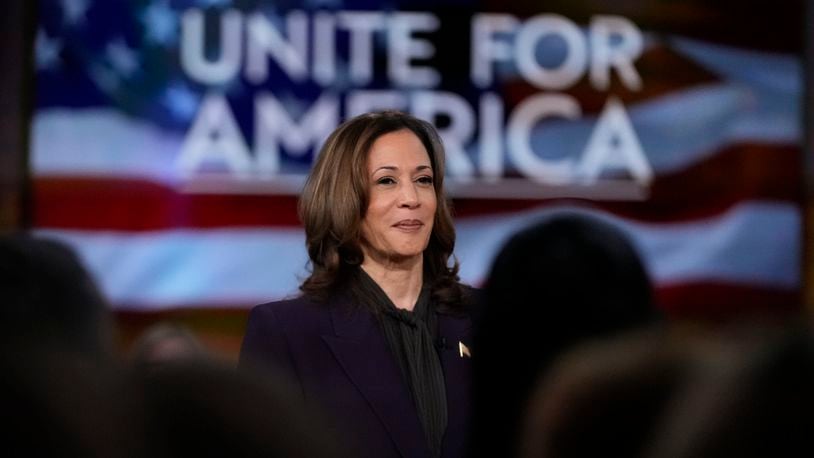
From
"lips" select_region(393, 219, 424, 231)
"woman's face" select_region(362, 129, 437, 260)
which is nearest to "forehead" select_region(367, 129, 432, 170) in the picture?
"woman's face" select_region(362, 129, 437, 260)

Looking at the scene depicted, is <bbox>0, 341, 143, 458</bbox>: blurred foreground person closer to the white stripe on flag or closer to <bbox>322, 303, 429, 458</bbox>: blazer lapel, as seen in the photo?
<bbox>322, 303, 429, 458</bbox>: blazer lapel

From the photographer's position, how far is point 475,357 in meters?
0.77

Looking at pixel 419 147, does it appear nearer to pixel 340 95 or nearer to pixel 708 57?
pixel 340 95

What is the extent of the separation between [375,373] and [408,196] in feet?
1.12

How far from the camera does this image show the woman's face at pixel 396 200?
6.84ft

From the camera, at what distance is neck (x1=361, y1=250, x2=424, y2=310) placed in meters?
2.08

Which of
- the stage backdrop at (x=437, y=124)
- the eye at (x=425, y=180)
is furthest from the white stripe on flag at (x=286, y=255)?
the eye at (x=425, y=180)

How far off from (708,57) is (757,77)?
162mm

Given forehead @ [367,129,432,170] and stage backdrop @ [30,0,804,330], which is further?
stage backdrop @ [30,0,804,330]

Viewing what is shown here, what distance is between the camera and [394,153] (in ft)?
6.93

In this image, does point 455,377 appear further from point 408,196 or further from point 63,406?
point 63,406

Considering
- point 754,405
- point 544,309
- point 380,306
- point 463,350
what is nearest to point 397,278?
point 380,306

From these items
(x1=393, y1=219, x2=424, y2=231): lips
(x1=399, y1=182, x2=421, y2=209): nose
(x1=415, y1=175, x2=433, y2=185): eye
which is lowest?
(x1=393, y1=219, x2=424, y2=231): lips

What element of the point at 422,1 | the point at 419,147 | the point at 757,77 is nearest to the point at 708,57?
the point at 757,77
